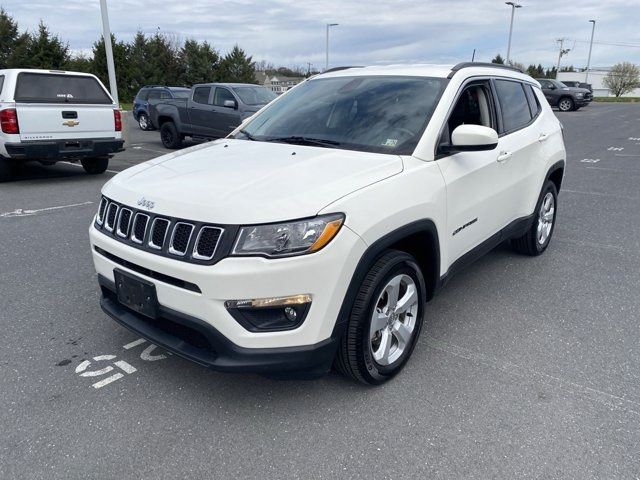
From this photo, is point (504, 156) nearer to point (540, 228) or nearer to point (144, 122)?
point (540, 228)

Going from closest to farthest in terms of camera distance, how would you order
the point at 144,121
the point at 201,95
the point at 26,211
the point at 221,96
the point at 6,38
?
the point at 26,211 < the point at 221,96 < the point at 201,95 < the point at 144,121 < the point at 6,38

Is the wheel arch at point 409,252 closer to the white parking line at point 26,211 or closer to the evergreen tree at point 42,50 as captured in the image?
the white parking line at point 26,211

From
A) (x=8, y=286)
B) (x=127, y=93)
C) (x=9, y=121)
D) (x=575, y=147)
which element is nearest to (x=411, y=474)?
(x=8, y=286)

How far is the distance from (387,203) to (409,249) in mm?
586

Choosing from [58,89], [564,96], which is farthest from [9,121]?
[564,96]

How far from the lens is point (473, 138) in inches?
121

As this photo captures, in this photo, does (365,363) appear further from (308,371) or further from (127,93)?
(127,93)

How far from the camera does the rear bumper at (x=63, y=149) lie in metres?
8.17

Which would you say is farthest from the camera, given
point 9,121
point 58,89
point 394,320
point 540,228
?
point 58,89

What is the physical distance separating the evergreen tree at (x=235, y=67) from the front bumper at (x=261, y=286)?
47.5 meters

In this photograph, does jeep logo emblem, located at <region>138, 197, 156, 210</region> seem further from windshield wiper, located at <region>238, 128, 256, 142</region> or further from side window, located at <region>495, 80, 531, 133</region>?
side window, located at <region>495, 80, 531, 133</region>

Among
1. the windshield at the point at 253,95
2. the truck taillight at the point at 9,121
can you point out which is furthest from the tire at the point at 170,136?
the truck taillight at the point at 9,121

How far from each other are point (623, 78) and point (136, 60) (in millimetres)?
58925

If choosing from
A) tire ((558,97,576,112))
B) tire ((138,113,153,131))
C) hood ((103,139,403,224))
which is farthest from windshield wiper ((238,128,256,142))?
tire ((558,97,576,112))
